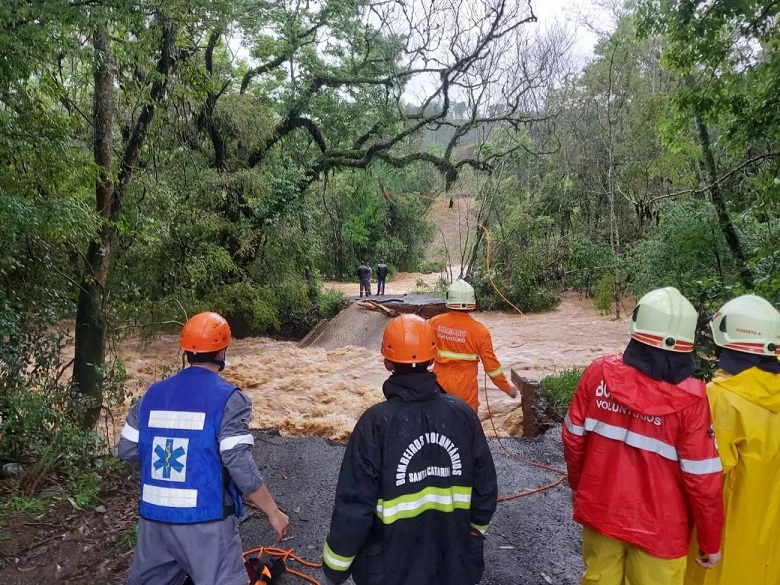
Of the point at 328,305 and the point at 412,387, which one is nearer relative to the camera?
the point at 412,387

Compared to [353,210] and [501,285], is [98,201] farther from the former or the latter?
[353,210]

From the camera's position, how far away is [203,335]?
8.16 ft

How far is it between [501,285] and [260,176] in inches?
407

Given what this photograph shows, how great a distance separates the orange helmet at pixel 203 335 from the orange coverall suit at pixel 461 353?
2333 mm

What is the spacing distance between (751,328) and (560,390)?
4831mm

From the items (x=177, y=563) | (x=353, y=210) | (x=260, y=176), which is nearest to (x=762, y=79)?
(x=177, y=563)

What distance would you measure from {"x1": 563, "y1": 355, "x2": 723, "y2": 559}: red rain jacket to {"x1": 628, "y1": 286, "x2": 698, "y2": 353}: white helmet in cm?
15

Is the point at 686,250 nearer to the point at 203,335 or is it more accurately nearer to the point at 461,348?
the point at 461,348

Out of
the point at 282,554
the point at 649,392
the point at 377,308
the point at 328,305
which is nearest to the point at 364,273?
the point at 328,305

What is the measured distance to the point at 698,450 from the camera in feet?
6.86

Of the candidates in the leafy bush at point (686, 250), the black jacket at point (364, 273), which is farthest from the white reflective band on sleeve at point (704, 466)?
the black jacket at point (364, 273)

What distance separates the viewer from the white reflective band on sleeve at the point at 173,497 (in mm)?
2312

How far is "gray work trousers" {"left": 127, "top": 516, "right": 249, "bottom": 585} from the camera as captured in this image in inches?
91.3

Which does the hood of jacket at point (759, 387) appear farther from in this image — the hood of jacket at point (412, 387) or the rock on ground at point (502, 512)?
the rock on ground at point (502, 512)
